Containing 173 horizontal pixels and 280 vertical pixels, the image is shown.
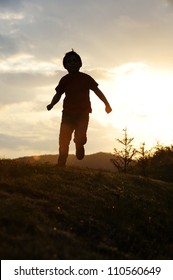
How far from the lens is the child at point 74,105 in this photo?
13969mm

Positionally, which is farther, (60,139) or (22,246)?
(60,139)

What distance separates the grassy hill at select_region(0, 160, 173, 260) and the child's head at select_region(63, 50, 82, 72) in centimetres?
281

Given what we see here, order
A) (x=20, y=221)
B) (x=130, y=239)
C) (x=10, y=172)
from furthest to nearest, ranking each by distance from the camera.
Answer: (x=10, y=172), (x=130, y=239), (x=20, y=221)

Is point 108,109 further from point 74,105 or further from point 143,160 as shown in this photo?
point 143,160

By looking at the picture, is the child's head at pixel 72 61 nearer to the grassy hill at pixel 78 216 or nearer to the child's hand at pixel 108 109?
the child's hand at pixel 108 109

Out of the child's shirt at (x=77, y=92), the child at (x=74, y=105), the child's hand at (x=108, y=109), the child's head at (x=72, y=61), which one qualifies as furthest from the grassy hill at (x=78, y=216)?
the child's head at (x=72, y=61)

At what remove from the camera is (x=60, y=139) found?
1412 cm

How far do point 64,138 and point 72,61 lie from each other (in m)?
2.05

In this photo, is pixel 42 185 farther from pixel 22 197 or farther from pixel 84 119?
pixel 84 119

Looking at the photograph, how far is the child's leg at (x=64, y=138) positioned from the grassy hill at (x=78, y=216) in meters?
0.92

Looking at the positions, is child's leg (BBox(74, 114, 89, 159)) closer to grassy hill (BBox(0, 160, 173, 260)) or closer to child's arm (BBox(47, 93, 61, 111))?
child's arm (BBox(47, 93, 61, 111))

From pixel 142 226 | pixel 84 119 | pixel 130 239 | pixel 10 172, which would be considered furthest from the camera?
pixel 84 119

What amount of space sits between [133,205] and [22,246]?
15.7 feet
